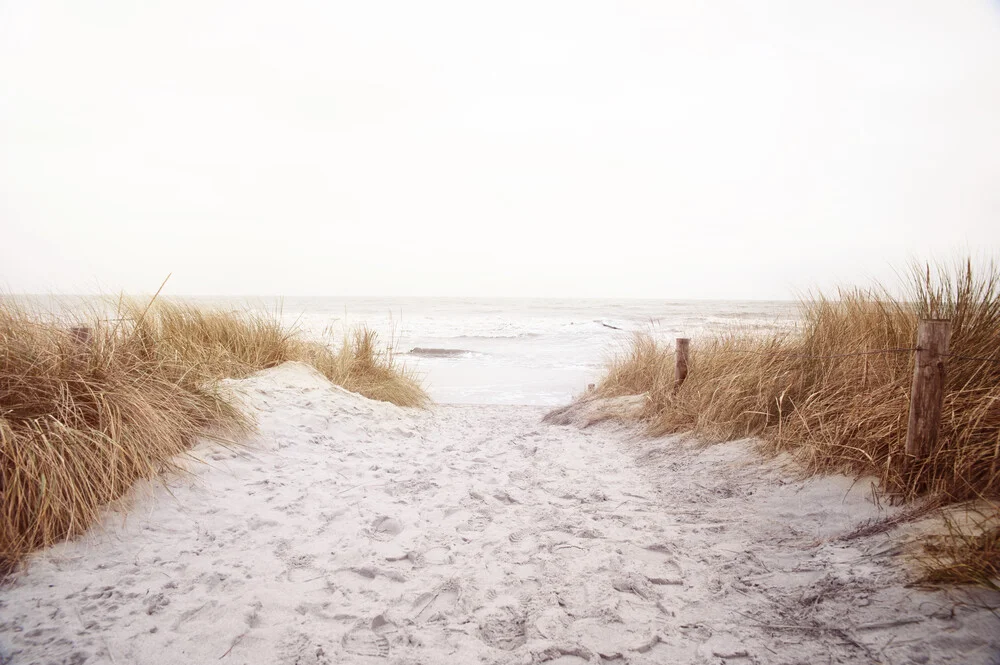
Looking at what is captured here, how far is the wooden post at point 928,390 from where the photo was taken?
2676mm

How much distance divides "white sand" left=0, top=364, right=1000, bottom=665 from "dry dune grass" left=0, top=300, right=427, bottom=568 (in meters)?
0.18

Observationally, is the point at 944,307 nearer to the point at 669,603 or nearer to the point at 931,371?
the point at 931,371

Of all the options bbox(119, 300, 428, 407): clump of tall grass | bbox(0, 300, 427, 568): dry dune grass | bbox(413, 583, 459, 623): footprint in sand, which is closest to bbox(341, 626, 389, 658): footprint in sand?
bbox(413, 583, 459, 623): footprint in sand

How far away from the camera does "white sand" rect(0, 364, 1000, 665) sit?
200cm

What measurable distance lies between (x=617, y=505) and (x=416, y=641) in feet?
6.69

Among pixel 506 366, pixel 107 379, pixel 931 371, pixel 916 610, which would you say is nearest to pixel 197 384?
pixel 107 379

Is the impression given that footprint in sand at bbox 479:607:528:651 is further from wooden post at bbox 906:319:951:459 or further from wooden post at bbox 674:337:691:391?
wooden post at bbox 674:337:691:391

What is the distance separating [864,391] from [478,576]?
10.0ft

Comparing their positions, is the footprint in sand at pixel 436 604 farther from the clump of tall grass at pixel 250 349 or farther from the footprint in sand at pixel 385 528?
the clump of tall grass at pixel 250 349

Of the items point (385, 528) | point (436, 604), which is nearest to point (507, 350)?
point (385, 528)

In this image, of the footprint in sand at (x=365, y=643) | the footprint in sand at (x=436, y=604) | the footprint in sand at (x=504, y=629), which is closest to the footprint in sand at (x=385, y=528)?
the footprint in sand at (x=436, y=604)

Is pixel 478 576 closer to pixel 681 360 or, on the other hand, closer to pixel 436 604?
pixel 436 604

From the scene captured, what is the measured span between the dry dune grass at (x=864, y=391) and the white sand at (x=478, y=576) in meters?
0.31

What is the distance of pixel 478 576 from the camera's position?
8.64 feet
